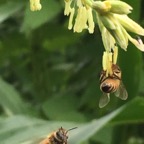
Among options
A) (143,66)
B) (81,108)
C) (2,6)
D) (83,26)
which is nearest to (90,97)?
(81,108)

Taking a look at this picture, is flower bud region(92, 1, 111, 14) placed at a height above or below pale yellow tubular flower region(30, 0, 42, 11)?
below

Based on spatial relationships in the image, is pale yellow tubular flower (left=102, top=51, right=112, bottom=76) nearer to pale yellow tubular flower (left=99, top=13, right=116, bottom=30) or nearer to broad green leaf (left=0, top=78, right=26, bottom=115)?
pale yellow tubular flower (left=99, top=13, right=116, bottom=30)

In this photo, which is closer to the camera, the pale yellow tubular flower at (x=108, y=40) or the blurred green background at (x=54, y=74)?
the pale yellow tubular flower at (x=108, y=40)

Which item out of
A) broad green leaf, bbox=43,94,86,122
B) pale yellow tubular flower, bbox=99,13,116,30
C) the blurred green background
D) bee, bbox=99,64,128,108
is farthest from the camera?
broad green leaf, bbox=43,94,86,122

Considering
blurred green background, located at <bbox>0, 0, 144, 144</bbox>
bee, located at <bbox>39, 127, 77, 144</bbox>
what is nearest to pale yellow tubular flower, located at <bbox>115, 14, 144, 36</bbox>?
bee, located at <bbox>39, 127, 77, 144</bbox>

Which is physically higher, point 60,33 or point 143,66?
point 60,33

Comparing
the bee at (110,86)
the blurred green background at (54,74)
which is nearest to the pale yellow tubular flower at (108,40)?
the bee at (110,86)

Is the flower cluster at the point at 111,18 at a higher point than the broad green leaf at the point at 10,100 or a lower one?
lower

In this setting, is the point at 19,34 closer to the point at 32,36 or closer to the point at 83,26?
the point at 32,36

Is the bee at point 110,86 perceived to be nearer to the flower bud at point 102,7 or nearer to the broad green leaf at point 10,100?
the flower bud at point 102,7
